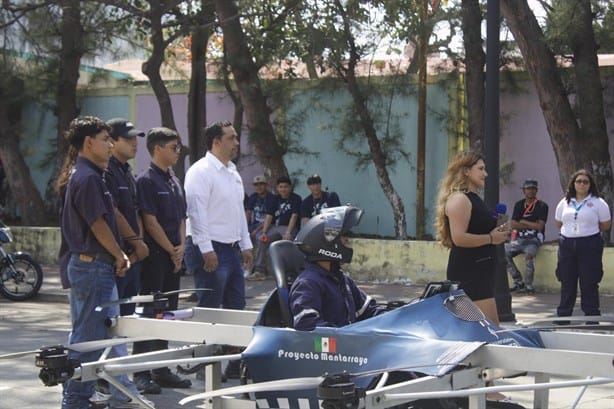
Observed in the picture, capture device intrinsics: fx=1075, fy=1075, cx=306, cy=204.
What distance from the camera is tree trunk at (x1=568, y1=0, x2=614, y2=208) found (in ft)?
54.4

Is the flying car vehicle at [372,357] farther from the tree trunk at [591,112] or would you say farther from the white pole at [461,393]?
the tree trunk at [591,112]

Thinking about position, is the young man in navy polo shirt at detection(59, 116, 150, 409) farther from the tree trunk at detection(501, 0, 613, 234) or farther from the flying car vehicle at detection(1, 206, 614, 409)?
the tree trunk at detection(501, 0, 613, 234)

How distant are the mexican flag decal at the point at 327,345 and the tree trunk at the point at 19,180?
18.7 meters

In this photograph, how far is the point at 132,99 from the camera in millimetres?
24844

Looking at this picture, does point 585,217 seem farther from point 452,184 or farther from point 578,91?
point 578,91

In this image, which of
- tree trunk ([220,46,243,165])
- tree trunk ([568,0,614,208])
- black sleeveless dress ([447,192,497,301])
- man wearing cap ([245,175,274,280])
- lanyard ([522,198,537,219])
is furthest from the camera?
tree trunk ([220,46,243,165])

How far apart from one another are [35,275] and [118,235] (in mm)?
9123

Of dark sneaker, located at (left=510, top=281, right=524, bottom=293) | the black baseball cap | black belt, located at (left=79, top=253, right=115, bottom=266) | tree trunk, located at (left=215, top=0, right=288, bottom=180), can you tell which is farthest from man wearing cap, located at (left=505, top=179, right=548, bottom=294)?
black belt, located at (left=79, top=253, right=115, bottom=266)

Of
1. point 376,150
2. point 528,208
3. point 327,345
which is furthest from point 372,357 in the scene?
point 376,150

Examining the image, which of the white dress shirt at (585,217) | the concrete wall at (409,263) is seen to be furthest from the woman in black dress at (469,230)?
the concrete wall at (409,263)

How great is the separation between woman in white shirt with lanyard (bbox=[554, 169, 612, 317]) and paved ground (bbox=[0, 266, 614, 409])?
0.81 meters

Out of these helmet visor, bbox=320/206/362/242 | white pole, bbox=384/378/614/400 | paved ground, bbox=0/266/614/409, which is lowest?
paved ground, bbox=0/266/614/409

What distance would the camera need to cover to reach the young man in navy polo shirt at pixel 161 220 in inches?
339

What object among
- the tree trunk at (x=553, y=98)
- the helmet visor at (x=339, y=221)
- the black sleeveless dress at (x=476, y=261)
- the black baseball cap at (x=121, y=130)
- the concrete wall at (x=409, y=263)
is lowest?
the concrete wall at (x=409, y=263)
